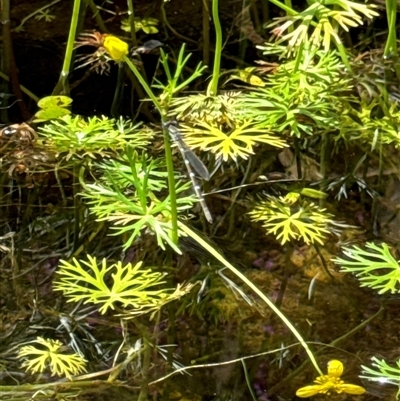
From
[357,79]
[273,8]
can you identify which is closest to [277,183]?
[357,79]

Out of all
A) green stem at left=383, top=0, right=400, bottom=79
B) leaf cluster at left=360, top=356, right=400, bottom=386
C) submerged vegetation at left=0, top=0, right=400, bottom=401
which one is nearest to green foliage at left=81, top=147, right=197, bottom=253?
submerged vegetation at left=0, top=0, right=400, bottom=401

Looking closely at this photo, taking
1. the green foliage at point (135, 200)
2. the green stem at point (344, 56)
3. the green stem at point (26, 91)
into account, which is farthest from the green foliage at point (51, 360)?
the green stem at point (26, 91)

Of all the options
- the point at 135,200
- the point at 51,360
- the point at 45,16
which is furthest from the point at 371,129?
the point at 45,16

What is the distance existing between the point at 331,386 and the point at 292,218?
0.22 meters

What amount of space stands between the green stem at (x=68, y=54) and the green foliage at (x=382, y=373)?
51 centimetres

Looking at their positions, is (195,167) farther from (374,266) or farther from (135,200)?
(374,266)

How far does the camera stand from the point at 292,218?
800 mm

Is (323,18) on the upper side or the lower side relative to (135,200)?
upper

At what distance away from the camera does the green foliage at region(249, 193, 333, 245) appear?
78cm

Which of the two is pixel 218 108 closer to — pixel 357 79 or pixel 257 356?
pixel 357 79

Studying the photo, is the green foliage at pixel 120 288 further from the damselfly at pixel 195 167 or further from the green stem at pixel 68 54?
the green stem at pixel 68 54

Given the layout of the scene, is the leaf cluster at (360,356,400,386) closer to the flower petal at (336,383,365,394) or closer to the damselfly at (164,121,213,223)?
the flower petal at (336,383,365,394)

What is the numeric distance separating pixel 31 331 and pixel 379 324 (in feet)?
1.20

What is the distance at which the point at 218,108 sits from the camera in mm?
858
